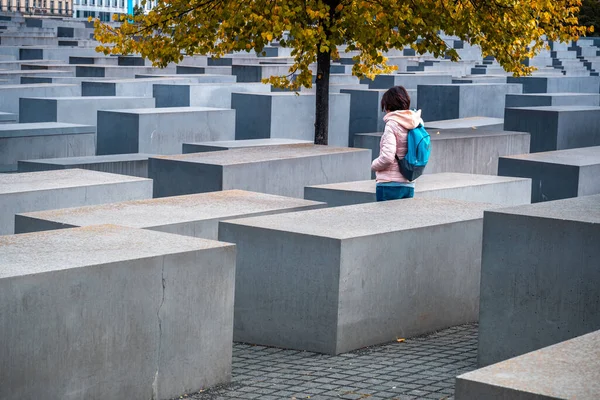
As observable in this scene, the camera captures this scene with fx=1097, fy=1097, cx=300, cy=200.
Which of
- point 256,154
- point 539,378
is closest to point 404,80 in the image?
point 256,154

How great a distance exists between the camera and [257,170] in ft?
34.9

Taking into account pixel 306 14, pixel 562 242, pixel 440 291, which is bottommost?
pixel 440 291

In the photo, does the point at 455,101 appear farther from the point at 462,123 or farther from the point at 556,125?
the point at 556,125

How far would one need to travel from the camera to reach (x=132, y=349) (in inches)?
215

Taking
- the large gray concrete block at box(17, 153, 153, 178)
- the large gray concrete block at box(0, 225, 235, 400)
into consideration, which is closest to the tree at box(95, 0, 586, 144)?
the large gray concrete block at box(17, 153, 153, 178)

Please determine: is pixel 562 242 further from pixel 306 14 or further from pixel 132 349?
pixel 306 14

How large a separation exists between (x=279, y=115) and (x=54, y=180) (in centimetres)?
788

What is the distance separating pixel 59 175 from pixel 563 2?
233 inches

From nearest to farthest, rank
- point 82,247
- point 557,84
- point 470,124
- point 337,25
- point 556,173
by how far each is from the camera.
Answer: point 82,247
point 556,173
point 337,25
point 470,124
point 557,84

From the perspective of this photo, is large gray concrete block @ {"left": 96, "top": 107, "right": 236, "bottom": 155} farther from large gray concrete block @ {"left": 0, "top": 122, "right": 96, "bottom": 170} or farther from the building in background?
the building in background

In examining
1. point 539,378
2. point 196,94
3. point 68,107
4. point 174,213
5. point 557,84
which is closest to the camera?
point 539,378

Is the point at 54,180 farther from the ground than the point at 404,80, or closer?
closer

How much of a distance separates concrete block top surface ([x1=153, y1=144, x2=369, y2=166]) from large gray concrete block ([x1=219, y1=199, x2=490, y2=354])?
10.6 ft

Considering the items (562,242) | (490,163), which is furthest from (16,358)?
(490,163)
